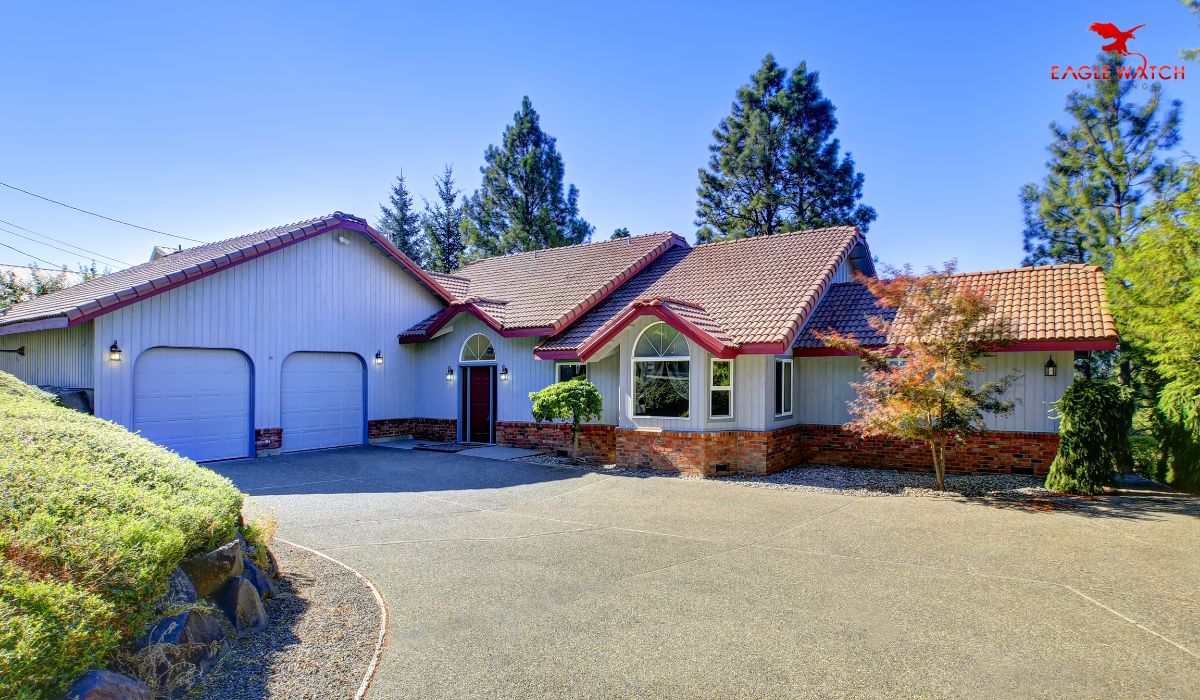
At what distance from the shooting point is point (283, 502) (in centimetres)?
965

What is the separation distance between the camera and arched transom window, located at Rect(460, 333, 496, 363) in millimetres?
16547

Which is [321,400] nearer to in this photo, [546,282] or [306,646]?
[546,282]

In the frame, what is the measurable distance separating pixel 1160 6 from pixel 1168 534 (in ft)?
34.0

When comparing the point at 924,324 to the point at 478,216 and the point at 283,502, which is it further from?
the point at 478,216

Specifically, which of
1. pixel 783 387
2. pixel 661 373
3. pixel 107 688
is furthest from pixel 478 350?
pixel 107 688

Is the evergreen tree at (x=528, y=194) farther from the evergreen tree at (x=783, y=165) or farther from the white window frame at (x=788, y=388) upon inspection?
the white window frame at (x=788, y=388)

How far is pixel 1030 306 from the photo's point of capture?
40.7 ft

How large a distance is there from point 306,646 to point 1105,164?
29.0 metres

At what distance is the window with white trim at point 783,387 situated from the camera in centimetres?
1336

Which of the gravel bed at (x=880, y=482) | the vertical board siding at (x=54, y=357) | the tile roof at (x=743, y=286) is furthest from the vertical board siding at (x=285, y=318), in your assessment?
the gravel bed at (x=880, y=482)

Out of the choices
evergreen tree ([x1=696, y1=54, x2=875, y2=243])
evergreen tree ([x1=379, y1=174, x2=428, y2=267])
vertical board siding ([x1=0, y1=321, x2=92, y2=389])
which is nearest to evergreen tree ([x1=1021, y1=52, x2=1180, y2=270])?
evergreen tree ([x1=696, y1=54, x2=875, y2=243])

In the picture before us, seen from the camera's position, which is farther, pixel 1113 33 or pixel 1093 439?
pixel 1113 33

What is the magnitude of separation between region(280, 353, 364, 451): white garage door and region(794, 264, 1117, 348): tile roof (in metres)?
11.5

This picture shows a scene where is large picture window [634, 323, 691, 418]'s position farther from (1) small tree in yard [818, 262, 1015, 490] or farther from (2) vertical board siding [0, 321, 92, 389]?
(2) vertical board siding [0, 321, 92, 389]
